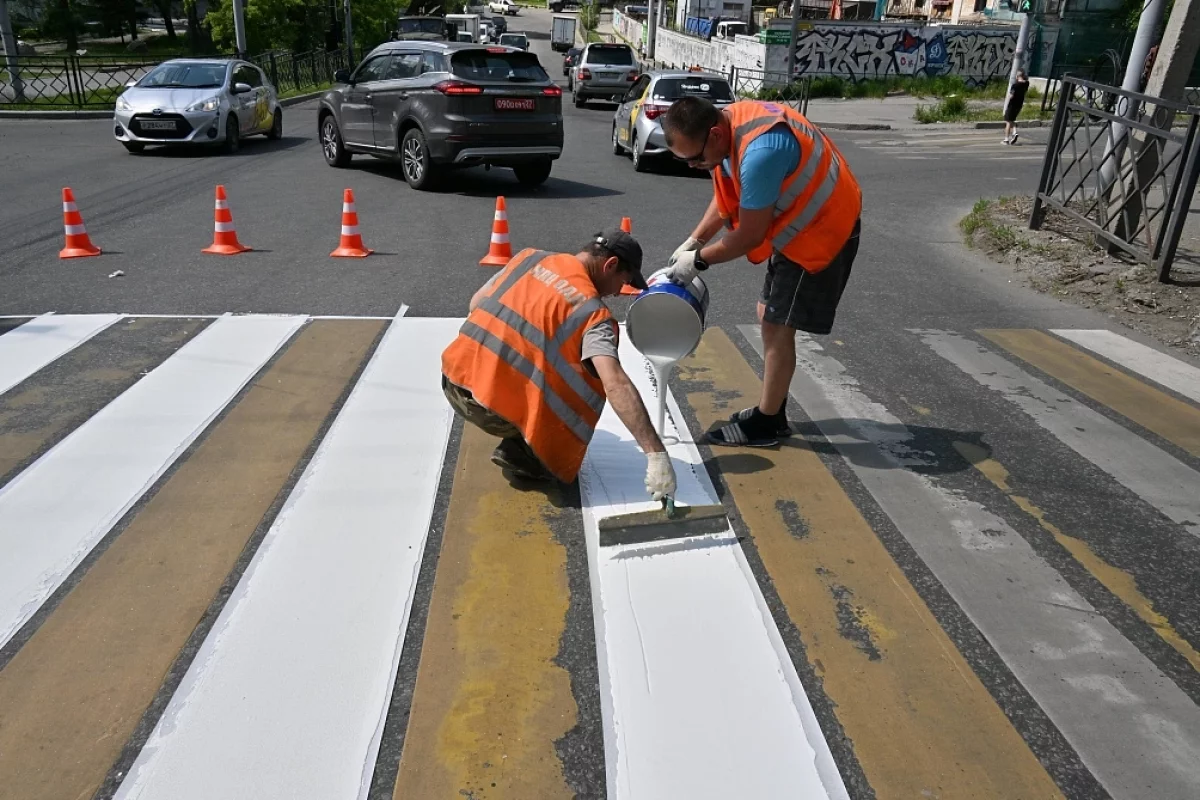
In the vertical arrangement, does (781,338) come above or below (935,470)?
above

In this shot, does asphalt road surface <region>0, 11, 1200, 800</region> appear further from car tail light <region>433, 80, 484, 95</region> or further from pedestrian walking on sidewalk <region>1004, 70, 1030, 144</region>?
pedestrian walking on sidewalk <region>1004, 70, 1030, 144</region>

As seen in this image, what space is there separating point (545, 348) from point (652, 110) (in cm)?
1226

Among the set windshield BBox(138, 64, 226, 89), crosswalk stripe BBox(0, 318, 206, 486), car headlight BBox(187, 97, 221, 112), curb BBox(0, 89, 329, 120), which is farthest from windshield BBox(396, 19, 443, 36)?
crosswalk stripe BBox(0, 318, 206, 486)

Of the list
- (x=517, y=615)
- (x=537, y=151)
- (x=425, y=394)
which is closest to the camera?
(x=517, y=615)

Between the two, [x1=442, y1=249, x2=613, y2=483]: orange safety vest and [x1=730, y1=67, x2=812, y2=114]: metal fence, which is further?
[x1=730, y1=67, x2=812, y2=114]: metal fence

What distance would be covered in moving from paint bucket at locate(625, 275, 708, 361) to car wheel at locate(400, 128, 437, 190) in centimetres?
840

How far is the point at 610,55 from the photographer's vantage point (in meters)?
29.7

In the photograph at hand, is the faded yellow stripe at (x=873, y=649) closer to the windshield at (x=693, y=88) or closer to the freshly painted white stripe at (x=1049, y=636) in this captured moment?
the freshly painted white stripe at (x=1049, y=636)

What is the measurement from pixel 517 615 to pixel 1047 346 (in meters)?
4.75

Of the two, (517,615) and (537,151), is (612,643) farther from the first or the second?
(537,151)

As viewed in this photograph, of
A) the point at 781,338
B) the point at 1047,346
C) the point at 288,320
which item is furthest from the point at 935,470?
the point at 288,320

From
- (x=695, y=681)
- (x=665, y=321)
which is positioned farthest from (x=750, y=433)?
(x=695, y=681)

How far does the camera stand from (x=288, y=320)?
21.3 ft

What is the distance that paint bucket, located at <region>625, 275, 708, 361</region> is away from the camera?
424cm
